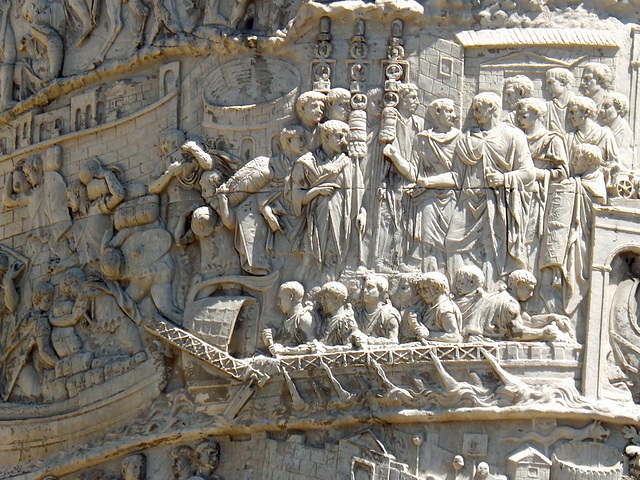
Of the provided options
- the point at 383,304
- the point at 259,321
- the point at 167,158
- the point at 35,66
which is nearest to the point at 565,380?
the point at 383,304

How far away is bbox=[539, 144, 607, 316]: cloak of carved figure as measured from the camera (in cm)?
2145

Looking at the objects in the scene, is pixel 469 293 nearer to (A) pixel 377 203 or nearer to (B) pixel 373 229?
(B) pixel 373 229

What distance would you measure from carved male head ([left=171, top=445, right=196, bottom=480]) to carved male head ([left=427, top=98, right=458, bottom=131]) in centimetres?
492

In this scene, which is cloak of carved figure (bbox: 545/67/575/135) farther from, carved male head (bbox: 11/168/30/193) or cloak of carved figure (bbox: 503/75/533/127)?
carved male head (bbox: 11/168/30/193)

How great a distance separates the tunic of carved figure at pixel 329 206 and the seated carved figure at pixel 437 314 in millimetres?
1087

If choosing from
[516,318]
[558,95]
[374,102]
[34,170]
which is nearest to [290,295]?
[374,102]

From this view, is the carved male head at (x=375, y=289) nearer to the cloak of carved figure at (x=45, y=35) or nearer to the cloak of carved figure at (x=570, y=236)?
the cloak of carved figure at (x=570, y=236)

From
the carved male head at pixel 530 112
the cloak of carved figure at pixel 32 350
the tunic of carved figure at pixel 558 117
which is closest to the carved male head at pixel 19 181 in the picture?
the cloak of carved figure at pixel 32 350

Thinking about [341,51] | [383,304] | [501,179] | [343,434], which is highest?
[341,51]

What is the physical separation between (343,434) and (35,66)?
695cm

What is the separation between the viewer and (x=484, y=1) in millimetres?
22391

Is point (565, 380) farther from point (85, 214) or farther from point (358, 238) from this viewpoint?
point (85, 214)

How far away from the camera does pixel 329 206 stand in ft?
71.7

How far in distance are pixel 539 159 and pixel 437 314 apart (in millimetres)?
2286
